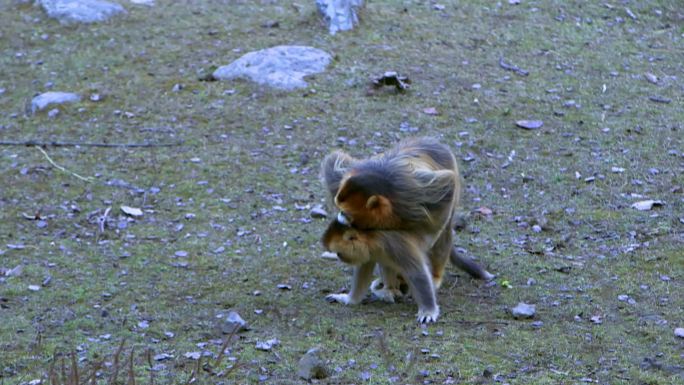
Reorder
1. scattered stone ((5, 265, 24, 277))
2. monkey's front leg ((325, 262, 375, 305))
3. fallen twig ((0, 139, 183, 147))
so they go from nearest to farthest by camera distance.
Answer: monkey's front leg ((325, 262, 375, 305)), scattered stone ((5, 265, 24, 277)), fallen twig ((0, 139, 183, 147))

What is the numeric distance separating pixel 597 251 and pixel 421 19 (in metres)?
5.43

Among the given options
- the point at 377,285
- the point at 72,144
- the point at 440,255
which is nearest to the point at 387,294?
the point at 377,285

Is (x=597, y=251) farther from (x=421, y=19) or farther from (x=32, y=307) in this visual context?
(x=421, y=19)

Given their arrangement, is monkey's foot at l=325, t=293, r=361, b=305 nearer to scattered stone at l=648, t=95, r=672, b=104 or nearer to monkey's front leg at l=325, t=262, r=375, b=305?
monkey's front leg at l=325, t=262, r=375, b=305

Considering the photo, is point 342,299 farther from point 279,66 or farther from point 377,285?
point 279,66

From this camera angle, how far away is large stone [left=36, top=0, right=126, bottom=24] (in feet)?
40.0

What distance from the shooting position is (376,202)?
5977 millimetres

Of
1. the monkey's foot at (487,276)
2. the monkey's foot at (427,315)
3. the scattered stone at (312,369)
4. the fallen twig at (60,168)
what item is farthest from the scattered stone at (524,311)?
the fallen twig at (60,168)

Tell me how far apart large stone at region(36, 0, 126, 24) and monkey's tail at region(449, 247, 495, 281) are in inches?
270

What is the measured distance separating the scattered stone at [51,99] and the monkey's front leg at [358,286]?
4.85 meters

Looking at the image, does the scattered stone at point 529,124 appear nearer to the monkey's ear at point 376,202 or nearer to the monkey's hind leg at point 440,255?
the monkey's hind leg at point 440,255

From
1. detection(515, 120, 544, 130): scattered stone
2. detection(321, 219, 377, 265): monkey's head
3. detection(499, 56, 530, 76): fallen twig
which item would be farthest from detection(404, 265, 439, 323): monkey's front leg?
detection(499, 56, 530, 76): fallen twig

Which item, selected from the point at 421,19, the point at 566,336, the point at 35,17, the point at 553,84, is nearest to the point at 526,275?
the point at 566,336

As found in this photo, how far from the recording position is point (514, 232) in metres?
7.61
